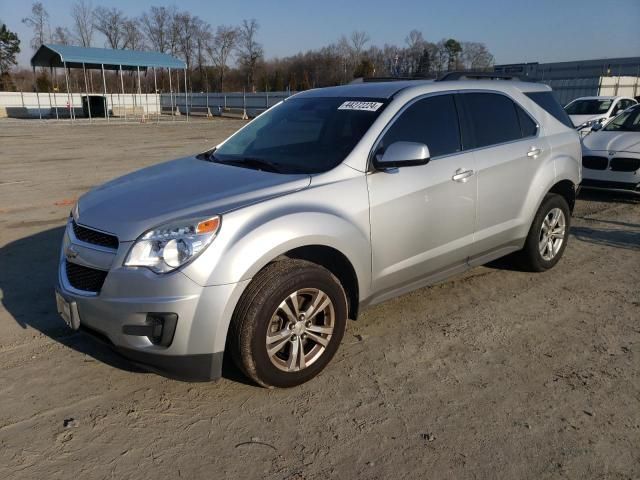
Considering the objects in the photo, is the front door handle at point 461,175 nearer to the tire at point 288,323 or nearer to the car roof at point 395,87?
the car roof at point 395,87

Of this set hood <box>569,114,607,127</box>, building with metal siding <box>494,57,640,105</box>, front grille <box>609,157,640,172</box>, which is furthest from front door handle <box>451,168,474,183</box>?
building with metal siding <box>494,57,640,105</box>

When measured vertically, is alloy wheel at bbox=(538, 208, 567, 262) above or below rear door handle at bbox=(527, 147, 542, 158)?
below

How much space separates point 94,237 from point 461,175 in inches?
105

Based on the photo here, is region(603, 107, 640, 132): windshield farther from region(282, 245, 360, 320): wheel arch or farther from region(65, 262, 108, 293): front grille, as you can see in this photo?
region(65, 262, 108, 293): front grille

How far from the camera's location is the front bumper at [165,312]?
2896mm

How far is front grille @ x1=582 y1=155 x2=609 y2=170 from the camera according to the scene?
8953 millimetres

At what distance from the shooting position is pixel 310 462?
2725 mm

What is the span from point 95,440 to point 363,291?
1837 millimetres

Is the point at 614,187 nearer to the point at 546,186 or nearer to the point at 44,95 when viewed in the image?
the point at 546,186

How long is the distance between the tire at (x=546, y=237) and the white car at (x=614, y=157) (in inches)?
156

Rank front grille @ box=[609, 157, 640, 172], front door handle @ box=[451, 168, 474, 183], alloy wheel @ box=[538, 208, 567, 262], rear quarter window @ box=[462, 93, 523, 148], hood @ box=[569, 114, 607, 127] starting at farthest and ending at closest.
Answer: hood @ box=[569, 114, 607, 127], front grille @ box=[609, 157, 640, 172], alloy wheel @ box=[538, 208, 567, 262], rear quarter window @ box=[462, 93, 523, 148], front door handle @ box=[451, 168, 474, 183]

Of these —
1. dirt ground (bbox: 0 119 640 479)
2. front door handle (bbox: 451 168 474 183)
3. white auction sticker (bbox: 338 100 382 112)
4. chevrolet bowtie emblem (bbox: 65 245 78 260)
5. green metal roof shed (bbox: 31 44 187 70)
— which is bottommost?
dirt ground (bbox: 0 119 640 479)

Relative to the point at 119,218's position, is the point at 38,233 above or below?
below

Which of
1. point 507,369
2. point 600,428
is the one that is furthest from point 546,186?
point 600,428
